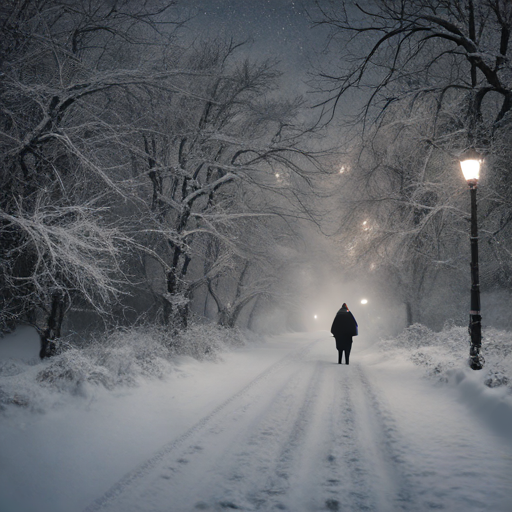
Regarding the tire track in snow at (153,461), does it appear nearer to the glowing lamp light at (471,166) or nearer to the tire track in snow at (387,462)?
the tire track in snow at (387,462)

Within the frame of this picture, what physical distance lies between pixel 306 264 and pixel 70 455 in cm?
2306

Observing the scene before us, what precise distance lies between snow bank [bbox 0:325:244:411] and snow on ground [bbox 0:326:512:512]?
32mm

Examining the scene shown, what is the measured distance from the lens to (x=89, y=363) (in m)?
5.76

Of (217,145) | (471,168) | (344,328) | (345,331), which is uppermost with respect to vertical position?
(217,145)

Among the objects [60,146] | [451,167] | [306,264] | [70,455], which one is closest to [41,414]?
[70,455]

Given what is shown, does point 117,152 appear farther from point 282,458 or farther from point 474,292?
point 474,292

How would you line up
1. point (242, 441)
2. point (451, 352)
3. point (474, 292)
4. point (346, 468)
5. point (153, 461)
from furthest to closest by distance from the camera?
1. point (451, 352)
2. point (474, 292)
3. point (242, 441)
4. point (153, 461)
5. point (346, 468)

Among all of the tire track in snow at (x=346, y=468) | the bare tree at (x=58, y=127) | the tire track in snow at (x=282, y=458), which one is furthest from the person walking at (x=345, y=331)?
the bare tree at (x=58, y=127)

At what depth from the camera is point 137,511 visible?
9.62ft

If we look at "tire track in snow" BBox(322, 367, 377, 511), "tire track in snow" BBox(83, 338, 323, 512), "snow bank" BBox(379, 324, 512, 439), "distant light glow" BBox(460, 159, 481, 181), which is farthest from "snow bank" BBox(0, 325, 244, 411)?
"distant light glow" BBox(460, 159, 481, 181)

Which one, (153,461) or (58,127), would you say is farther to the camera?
(58,127)

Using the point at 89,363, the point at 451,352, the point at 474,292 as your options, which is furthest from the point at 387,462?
the point at 451,352

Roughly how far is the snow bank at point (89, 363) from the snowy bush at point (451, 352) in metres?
6.07

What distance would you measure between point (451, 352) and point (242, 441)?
25.0 ft
